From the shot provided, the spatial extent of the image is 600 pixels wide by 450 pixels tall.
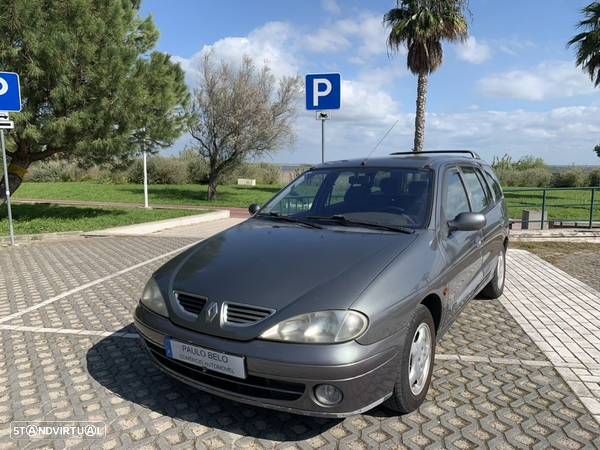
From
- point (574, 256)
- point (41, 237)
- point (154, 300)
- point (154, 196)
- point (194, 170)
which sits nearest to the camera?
point (154, 300)

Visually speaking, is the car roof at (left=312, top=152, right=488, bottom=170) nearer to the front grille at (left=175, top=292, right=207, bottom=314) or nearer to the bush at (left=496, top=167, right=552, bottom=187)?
the front grille at (left=175, top=292, right=207, bottom=314)

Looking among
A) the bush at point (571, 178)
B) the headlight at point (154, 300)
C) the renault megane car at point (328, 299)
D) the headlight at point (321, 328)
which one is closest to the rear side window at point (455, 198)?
the renault megane car at point (328, 299)

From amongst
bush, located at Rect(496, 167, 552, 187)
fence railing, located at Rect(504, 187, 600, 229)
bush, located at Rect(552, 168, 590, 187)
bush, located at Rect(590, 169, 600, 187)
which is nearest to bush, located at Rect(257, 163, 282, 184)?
fence railing, located at Rect(504, 187, 600, 229)

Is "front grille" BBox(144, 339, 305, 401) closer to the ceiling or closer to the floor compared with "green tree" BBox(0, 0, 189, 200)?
closer to the floor

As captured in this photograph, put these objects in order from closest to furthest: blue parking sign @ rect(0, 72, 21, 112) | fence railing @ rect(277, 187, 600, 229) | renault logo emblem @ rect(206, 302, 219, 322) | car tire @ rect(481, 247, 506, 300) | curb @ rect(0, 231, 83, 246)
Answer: renault logo emblem @ rect(206, 302, 219, 322) < fence railing @ rect(277, 187, 600, 229) < car tire @ rect(481, 247, 506, 300) < blue parking sign @ rect(0, 72, 21, 112) < curb @ rect(0, 231, 83, 246)

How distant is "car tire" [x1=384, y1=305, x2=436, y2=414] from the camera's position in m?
2.60

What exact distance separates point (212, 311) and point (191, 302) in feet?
0.78

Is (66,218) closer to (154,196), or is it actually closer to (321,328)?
(154,196)

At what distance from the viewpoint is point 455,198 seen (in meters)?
3.81

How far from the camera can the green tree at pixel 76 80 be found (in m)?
10.3

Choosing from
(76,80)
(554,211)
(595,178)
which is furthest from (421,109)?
→ (595,178)

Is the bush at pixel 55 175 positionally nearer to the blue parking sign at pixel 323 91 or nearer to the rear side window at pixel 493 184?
the blue parking sign at pixel 323 91

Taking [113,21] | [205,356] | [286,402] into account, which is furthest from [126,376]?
[113,21]

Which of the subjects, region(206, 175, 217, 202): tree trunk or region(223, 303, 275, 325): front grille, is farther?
region(206, 175, 217, 202): tree trunk
